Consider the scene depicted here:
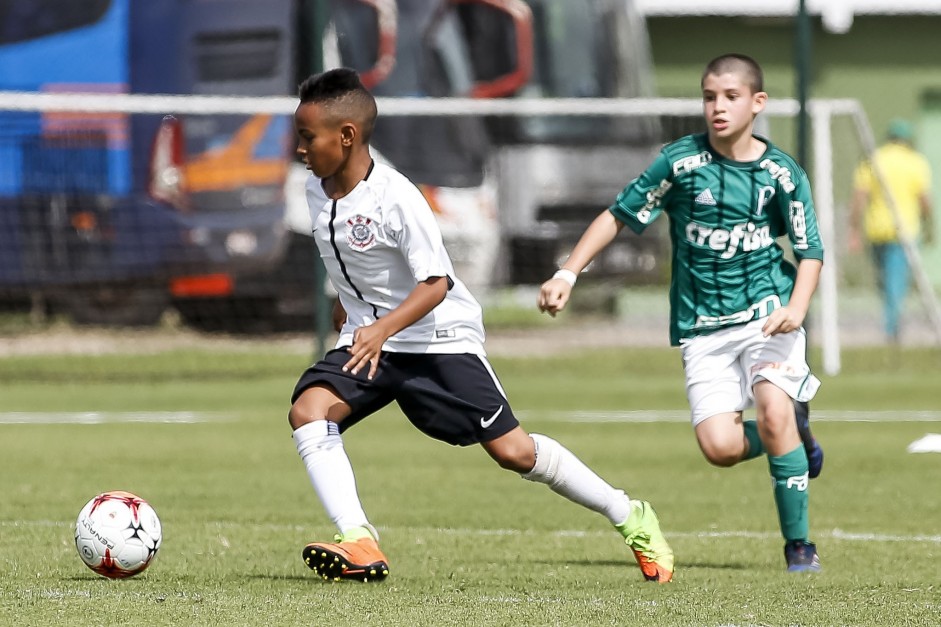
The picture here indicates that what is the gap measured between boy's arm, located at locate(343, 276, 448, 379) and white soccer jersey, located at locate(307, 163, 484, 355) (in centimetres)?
5

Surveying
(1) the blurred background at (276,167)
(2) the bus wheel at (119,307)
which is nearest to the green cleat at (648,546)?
(1) the blurred background at (276,167)

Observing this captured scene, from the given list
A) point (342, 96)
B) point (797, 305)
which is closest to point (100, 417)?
point (342, 96)

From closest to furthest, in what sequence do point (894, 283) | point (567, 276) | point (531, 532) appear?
point (567, 276) → point (531, 532) → point (894, 283)

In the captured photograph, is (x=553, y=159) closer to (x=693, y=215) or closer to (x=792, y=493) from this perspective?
(x=693, y=215)

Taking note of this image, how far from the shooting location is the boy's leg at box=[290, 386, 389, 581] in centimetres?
575

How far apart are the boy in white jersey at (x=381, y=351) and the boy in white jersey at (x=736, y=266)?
0.54 m

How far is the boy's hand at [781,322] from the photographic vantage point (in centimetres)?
606

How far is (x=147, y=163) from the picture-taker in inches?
711

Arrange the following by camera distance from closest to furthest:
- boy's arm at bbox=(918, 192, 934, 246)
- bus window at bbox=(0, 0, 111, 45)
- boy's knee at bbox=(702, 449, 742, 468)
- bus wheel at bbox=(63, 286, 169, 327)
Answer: boy's knee at bbox=(702, 449, 742, 468), boy's arm at bbox=(918, 192, 934, 246), bus wheel at bbox=(63, 286, 169, 327), bus window at bbox=(0, 0, 111, 45)

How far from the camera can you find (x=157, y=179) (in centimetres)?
1800

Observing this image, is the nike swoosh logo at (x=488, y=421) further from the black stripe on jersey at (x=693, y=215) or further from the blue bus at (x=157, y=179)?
the blue bus at (x=157, y=179)

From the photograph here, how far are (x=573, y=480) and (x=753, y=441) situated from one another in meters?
0.85

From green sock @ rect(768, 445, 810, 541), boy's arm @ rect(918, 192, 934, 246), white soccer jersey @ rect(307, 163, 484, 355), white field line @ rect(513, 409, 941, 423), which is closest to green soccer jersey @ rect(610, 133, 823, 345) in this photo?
green sock @ rect(768, 445, 810, 541)

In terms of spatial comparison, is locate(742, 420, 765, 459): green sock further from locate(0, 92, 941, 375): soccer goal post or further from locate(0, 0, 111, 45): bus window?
locate(0, 0, 111, 45): bus window
